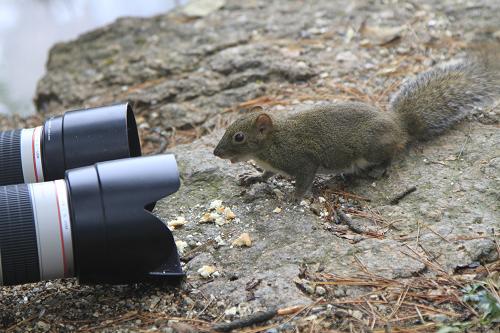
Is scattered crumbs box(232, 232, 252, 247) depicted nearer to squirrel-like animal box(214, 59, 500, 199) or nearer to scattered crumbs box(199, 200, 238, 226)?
scattered crumbs box(199, 200, 238, 226)

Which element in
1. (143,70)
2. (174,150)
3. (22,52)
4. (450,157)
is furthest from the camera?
(22,52)

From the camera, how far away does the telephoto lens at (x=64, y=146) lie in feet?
10.9

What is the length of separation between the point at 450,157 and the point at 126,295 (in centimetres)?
190

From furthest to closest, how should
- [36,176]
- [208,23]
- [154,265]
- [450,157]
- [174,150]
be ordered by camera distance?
[208,23] < [174,150] < [450,157] < [36,176] < [154,265]

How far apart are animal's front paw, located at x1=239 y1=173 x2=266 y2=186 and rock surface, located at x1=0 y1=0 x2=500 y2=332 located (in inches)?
1.4

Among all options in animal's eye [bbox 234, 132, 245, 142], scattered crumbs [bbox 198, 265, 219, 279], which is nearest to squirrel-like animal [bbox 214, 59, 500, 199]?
animal's eye [bbox 234, 132, 245, 142]

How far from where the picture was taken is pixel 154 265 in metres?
2.97

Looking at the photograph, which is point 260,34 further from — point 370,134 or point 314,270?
point 314,270

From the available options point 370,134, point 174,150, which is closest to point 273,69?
point 174,150

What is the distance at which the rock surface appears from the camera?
3053 millimetres

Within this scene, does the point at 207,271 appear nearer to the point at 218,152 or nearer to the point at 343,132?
the point at 218,152

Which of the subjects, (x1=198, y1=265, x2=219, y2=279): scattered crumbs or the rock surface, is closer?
the rock surface

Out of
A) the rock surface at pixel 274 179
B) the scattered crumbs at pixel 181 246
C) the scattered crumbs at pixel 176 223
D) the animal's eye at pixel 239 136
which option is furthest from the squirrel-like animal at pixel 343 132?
the scattered crumbs at pixel 181 246

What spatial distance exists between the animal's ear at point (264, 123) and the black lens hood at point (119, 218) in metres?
0.98
